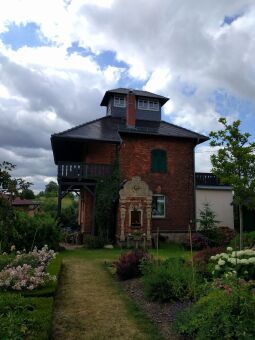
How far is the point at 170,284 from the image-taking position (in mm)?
A: 6848

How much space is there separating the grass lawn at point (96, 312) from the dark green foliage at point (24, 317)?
385 mm

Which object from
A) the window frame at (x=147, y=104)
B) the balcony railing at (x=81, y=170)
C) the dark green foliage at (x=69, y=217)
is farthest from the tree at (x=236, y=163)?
the dark green foliage at (x=69, y=217)

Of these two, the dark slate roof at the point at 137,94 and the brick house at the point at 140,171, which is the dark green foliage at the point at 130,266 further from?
the dark slate roof at the point at 137,94

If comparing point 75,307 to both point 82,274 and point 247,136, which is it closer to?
point 82,274

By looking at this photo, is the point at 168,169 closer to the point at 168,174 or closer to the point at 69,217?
the point at 168,174

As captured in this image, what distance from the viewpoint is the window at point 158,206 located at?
20.2 meters

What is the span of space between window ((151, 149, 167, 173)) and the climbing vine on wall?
87.6 inches

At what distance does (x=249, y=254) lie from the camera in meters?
7.50

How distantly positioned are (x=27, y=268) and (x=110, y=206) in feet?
39.0

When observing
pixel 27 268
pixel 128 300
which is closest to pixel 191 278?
pixel 128 300

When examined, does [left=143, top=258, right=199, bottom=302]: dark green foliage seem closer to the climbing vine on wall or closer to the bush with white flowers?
the bush with white flowers

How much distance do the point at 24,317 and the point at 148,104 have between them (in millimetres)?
22285

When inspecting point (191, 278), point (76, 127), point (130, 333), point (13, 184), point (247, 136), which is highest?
point (76, 127)

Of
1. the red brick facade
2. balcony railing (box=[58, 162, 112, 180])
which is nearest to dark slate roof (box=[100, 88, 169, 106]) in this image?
the red brick facade
